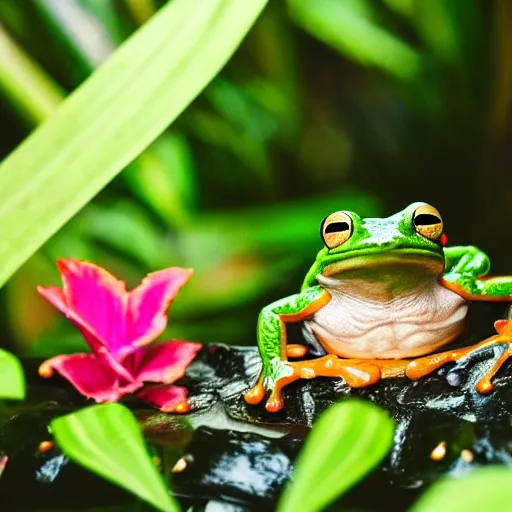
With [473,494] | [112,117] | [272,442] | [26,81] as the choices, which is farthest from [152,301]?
[26,81]

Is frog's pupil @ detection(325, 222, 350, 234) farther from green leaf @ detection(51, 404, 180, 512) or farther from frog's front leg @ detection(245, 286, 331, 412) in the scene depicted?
green leaf @ detection(51, 404, 180, 512)

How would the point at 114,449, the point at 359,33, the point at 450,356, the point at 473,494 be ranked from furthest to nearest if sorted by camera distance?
the point at 359,33, the point at 450,356, the point at 114,449, the point at 473,494

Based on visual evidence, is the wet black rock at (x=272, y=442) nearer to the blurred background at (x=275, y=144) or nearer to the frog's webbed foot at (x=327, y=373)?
the frog's webbed foot at (x=327, y=373)

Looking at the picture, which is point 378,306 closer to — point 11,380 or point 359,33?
point 11,380

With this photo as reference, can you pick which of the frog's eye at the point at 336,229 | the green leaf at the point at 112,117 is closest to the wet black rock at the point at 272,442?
the frog's eye at the point at 336,229

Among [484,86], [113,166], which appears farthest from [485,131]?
[113,166]

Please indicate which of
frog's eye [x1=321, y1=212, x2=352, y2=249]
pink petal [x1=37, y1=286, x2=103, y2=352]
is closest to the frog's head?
frog's eye [x1=321, y1=212, x2=352, y2=249]
